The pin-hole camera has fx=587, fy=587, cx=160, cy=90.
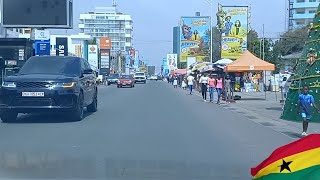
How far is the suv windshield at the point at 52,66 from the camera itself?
18.0 meters

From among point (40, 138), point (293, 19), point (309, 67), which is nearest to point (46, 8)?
point (309, 67)

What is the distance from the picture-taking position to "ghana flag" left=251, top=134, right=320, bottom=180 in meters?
4.41

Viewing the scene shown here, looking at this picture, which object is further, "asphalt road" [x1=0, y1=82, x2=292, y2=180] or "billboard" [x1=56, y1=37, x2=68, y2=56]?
"billboard" [x1=56, y1=37, x2=68, y2=56]

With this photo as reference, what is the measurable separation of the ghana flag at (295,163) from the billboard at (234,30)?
4348 cm

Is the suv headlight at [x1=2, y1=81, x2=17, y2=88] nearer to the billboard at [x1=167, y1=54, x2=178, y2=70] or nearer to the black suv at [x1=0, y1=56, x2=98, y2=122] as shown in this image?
the black suv at [x1=0, y1=56, x2=98, y2=122]

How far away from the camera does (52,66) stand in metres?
18.2

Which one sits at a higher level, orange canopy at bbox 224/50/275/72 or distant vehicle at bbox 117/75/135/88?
orange canopy at bbox 224/50/275/72

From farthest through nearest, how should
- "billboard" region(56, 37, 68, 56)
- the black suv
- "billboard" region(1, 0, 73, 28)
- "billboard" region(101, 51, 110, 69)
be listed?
"billboard" region(101, 51, 110, 69) → "billboard" region(56, 37, 68, 56) → "billboard" region(1, 0, 73, 28) → the black suv

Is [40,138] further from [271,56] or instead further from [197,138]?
[271,56]

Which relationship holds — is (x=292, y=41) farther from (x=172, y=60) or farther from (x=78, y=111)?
(x=78, y=111)

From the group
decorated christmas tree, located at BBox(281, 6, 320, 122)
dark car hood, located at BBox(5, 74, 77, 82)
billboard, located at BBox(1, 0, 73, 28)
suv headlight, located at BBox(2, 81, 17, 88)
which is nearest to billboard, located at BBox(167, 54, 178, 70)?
billboard, located at BBox(1, 0, 73, 28)

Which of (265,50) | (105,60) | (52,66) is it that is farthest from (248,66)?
(105,60)

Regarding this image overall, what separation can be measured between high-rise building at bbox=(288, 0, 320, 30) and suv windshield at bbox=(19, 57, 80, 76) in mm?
80718

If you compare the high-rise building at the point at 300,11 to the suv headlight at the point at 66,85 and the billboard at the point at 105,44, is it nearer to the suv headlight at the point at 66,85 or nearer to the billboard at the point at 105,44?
the billboard at the point at 105,44
